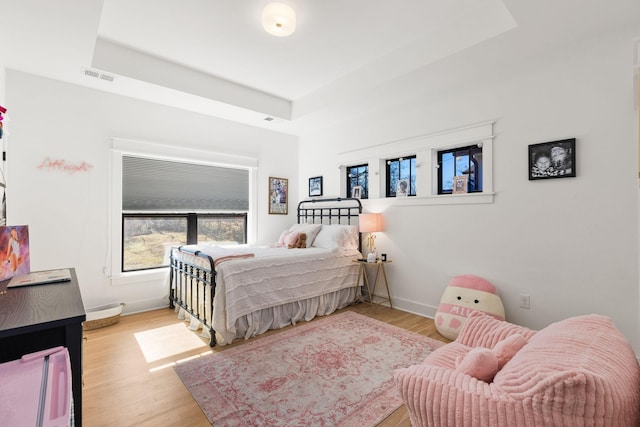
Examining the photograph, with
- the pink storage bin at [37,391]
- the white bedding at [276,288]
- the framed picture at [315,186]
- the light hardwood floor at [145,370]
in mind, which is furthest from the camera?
the framed picture at [315,186]

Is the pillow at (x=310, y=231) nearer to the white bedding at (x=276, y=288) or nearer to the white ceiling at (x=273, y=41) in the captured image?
the white bedding at (x=276, y=288)

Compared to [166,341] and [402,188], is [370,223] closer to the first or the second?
[402,188]

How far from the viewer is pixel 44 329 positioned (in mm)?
1034

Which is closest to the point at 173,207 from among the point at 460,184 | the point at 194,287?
the point at 194,287

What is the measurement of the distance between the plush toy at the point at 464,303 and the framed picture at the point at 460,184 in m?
0.93

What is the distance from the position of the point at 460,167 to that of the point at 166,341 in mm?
3491

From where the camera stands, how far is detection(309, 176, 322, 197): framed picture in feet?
15.7

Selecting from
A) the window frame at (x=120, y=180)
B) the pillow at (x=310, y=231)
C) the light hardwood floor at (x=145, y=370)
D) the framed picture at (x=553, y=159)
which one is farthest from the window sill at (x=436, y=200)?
the window frame at (x=120, y=180)

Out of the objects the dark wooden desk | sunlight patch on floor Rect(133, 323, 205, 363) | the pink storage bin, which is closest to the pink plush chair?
the pink storage bin

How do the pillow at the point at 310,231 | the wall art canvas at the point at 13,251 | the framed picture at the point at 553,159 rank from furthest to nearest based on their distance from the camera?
the pillow at the point at 310,231, the framed picture at the point at 553,159, the wall art canvas at the point at 13,251

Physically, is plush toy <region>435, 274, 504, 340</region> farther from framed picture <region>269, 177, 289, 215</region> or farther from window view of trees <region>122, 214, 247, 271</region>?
window view of trees <region>122, 214, 247, 271</region>

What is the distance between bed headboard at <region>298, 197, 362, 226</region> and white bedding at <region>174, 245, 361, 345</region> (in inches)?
25.4

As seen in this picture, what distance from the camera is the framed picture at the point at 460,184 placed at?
3.28 meters

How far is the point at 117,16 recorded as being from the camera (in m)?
2.41
